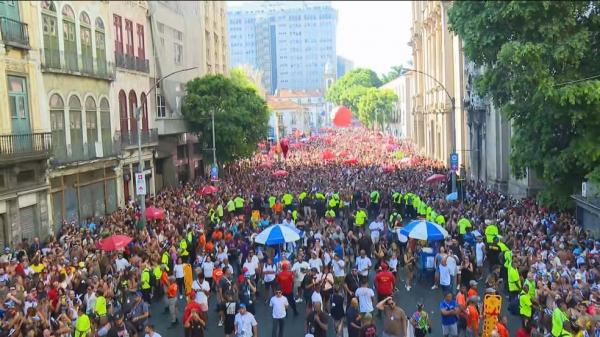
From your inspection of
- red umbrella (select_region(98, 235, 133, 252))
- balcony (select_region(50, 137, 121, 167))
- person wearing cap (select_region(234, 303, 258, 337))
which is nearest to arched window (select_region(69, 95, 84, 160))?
balcony (select_region(50, 137, 121, 167))

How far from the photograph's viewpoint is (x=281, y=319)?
46.5 feet

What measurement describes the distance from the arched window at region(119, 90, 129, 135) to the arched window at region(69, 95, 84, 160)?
5.05 m

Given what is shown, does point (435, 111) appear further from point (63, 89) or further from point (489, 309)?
point (489, 309)

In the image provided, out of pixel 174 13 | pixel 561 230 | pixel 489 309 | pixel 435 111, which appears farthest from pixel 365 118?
pixel 489 309

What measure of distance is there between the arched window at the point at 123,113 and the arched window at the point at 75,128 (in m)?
5.05

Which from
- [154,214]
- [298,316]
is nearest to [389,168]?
[154,214]

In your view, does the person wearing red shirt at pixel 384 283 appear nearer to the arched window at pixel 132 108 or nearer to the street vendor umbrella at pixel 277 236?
the street vendor umbrella at pixel 277 236

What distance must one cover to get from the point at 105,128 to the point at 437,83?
2819 centimetres

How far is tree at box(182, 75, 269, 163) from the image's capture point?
43469 millimetres

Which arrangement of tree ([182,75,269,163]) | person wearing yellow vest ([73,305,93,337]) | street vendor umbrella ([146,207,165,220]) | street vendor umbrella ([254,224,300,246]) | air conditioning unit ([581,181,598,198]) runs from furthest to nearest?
tree ([182,75,269,163]), street vendor umbrella ([146,207,165,220]), air conditioning unit ([581,181,598,198]), street vendor umbrella ([254,224,300,246]), person wearing yellow vest ([73,305,93,337])

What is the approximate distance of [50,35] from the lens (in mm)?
26859

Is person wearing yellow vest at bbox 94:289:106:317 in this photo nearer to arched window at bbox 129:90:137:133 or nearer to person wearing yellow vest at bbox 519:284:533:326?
person wearing yellow vest at bbox 519:284:533:326

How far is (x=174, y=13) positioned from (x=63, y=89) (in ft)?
60.5

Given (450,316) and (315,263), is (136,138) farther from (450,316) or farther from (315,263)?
(450,316)
